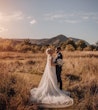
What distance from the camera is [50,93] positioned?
11.0 meters

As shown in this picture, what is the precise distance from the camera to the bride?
10.3m

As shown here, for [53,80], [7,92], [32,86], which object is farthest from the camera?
[32,86]

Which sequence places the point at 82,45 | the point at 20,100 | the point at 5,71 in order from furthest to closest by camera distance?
the point at 82,45 < the point at 5,71 < the point at 20,100

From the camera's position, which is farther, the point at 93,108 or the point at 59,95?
the point at 59,95

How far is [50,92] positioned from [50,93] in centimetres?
5

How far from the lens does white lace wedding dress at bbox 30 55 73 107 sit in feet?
33.8

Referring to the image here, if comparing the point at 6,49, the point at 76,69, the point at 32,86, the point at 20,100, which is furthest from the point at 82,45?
the point at 20,100

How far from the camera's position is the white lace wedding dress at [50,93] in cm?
1030

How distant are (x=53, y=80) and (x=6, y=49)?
31625mm

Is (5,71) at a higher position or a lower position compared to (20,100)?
higher

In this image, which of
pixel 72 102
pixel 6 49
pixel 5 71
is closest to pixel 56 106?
pixel 72 102

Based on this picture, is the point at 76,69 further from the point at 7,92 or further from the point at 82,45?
the point at 82,45

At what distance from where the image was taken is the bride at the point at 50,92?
33.8 feet

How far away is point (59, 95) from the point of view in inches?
429
